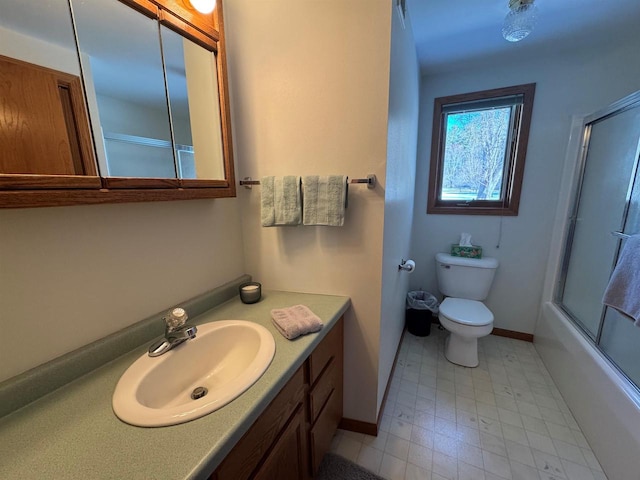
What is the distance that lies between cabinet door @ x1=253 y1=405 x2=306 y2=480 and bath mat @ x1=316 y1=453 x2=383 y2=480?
320 mm

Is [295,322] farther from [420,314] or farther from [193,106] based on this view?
[420,314]

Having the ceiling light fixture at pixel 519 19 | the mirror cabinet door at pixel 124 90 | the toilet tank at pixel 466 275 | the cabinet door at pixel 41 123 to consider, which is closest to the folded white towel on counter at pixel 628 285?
the toilet tank at pixel 466 275

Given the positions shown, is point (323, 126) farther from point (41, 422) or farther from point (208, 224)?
point (41, 422)

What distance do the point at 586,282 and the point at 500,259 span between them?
21.1 inches

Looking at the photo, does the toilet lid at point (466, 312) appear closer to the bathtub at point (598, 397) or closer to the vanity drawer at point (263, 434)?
the bathtub at point (598, 397)

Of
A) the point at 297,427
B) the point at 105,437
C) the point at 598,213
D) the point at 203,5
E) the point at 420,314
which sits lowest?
the point at 420,314

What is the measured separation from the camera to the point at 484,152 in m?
2.20

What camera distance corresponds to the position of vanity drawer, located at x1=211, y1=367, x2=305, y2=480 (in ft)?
2.04

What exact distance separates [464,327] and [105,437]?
196 cm

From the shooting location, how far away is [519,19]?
4.44ft

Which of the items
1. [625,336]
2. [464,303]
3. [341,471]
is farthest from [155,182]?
[625,336]

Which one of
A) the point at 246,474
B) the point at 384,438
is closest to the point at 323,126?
the point at 246,474

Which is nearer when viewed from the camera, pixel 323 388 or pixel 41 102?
pixel 41 102

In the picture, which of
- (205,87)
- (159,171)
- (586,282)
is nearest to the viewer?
(159,171)
